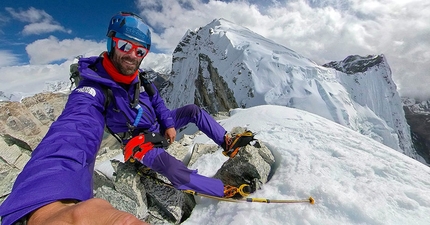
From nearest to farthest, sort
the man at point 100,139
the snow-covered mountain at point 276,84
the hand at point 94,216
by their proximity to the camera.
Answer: the hand at point 94,216
the man at point 100,139
the snow-covered mountain at point 276,84

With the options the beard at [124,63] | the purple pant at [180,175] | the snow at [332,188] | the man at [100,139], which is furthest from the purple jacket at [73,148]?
the snow at [332,188]

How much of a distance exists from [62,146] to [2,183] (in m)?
4.32

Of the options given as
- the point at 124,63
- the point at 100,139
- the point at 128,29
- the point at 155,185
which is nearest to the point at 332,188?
the point at 155,185

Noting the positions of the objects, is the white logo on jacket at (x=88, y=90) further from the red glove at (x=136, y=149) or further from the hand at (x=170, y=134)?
the hand at (x=170, y=134)

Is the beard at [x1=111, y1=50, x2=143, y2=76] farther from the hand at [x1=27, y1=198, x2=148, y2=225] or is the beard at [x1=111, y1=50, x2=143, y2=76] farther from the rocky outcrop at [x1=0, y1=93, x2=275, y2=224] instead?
the hand at [x1=27, y1=198, x2=148, y2=225]

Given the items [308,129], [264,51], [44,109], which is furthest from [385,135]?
[44,109]

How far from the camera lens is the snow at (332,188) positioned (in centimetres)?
244

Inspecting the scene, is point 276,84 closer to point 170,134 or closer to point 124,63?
point 170,134

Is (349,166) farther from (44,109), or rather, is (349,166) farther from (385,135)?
(44,109)

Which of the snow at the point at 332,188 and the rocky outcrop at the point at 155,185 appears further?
the rocky outcrop at the point at 155,185

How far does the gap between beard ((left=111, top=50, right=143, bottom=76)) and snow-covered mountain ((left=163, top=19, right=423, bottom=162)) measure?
76.6 ft

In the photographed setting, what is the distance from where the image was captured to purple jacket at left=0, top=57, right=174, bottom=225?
1.16 meters

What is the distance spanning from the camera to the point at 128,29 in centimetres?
297

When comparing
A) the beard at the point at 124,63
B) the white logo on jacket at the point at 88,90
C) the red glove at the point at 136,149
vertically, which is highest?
the beard at the point at 124,63
